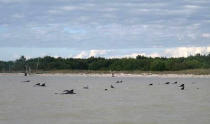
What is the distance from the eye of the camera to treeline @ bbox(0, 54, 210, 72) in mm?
124781

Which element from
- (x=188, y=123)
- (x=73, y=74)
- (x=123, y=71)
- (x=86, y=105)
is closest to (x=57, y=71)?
(x=73, y=74)

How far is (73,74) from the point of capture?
133 meters

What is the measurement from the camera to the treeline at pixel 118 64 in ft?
409

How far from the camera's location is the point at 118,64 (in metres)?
139

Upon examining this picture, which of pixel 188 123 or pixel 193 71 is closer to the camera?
pixel 188 123

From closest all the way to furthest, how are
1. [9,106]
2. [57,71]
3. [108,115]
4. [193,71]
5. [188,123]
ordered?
[188,123]
[108,115]
[9,106]
[193,71]
[57,71]

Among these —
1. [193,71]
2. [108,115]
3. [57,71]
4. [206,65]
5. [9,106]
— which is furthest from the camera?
[57,71]

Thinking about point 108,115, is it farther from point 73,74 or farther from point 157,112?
point 73,74

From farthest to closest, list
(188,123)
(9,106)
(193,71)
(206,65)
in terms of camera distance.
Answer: (206,65) < (193,71) < (9,106) < (188,123)

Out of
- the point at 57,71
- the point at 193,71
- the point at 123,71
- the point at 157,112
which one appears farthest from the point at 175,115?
the point at 57,71

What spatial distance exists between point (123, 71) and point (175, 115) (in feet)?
343

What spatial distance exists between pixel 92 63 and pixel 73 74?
453 inches

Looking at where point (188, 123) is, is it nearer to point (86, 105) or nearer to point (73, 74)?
point (86, 105)

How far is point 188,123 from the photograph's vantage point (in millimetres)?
22688
